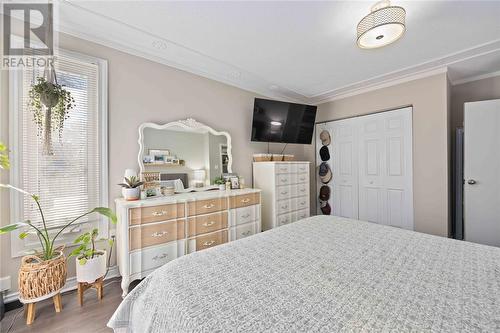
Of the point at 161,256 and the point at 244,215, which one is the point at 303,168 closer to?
the point at 244,215

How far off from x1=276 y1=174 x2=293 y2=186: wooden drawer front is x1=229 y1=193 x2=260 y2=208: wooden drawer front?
1.48ft

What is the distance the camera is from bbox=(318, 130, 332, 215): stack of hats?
4.13 m

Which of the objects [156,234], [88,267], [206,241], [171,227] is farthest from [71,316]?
[206,241]

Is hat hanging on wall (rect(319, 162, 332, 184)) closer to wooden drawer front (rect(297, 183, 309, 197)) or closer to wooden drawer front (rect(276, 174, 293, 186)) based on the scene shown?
wooden drawer front (rect(297, 183, 309, 197))

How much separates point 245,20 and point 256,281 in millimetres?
2095

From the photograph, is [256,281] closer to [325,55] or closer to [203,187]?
[203,187]

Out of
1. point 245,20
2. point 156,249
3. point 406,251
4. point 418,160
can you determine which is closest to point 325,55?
point 245,20

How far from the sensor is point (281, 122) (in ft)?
11.4

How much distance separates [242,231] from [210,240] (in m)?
0.47

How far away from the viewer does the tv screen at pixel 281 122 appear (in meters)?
3.29

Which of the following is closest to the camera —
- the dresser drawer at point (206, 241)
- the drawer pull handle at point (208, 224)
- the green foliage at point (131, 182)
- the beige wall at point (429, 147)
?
the green foliage at point (131, 182)

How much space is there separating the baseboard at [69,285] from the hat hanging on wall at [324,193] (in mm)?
3510

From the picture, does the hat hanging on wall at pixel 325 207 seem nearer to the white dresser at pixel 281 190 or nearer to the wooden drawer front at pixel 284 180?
the white dresser at pixel 281 190

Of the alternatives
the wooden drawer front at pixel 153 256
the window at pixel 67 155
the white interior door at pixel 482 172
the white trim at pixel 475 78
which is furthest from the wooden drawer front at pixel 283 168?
the white trim at pixel 475 78
